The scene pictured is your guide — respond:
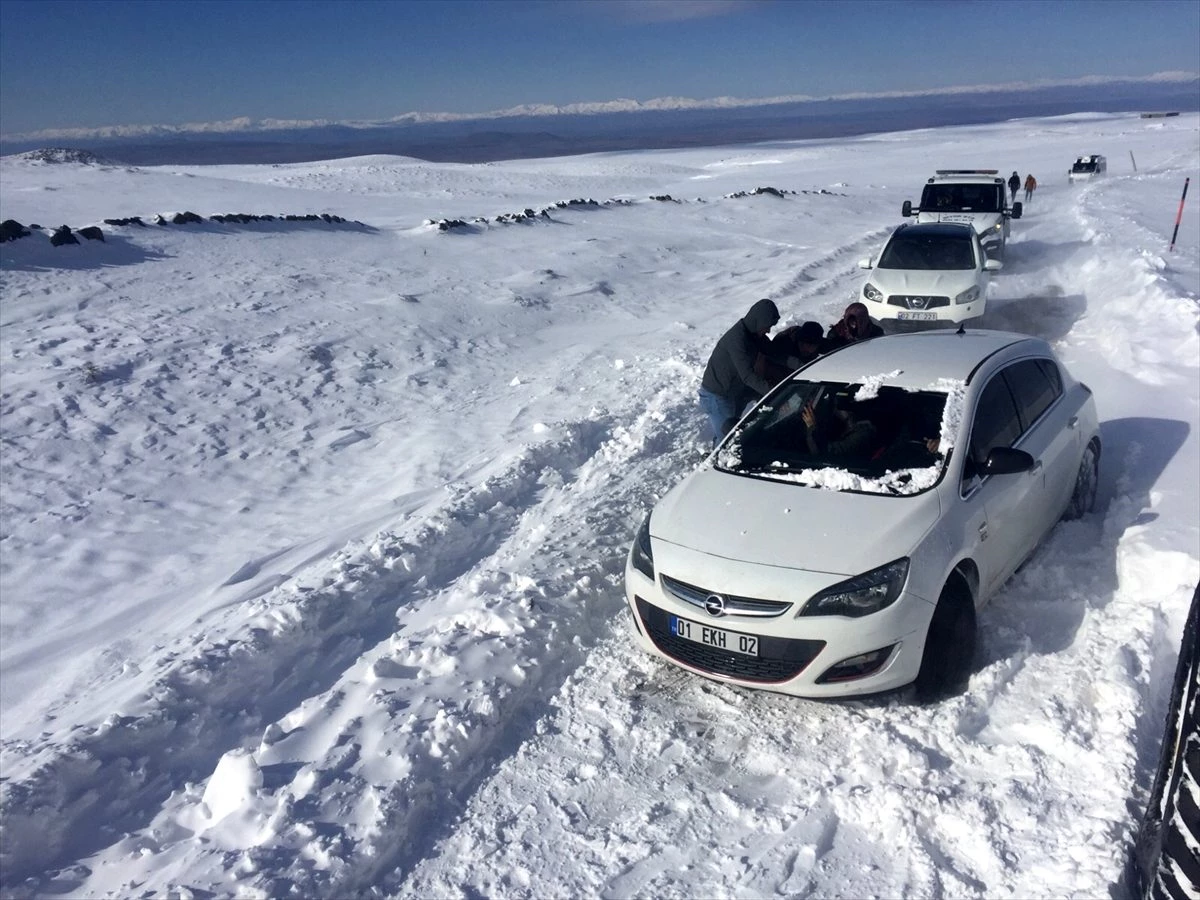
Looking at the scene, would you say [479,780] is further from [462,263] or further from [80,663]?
[462,263]

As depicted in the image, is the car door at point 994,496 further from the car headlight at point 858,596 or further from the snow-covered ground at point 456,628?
the car headlight at point 858,596

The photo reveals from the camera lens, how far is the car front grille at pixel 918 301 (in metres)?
11.1

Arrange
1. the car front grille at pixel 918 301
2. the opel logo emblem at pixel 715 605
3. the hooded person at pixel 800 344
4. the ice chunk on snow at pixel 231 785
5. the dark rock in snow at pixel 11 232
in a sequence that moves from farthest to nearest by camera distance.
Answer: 1. the dark rock in snow at pixel 11 232
2. the car front grille at pixel 918 301
3. the hooded person at pixel 800 344
4. the opel logo emblem at pixel 715 605
5. the ice chunk on snow at pixel 231 785

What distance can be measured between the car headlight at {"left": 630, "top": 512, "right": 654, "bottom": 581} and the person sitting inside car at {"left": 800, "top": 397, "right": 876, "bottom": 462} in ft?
3.67

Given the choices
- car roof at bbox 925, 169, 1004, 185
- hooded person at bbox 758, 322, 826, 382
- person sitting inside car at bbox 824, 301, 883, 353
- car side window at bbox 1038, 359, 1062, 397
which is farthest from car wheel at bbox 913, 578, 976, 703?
car roof at bbox 925, 169, 1004, 185

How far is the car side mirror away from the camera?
450cm

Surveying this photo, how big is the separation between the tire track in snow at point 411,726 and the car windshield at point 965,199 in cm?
1423

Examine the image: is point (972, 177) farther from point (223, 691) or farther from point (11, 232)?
point (223, 691)

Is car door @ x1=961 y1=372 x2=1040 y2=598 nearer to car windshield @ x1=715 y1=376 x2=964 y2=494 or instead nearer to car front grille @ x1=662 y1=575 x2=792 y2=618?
car windshield @ x1=715 y1=376 x2=964 y2=494

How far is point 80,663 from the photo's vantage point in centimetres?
565

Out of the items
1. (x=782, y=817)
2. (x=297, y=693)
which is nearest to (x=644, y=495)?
(x=297, y=693)

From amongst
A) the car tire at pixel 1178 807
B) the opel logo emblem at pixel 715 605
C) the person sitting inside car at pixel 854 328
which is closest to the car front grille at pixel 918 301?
the person sitting inside car at pixel 854 328

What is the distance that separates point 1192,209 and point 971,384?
2280cm

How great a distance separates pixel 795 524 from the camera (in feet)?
14.1
